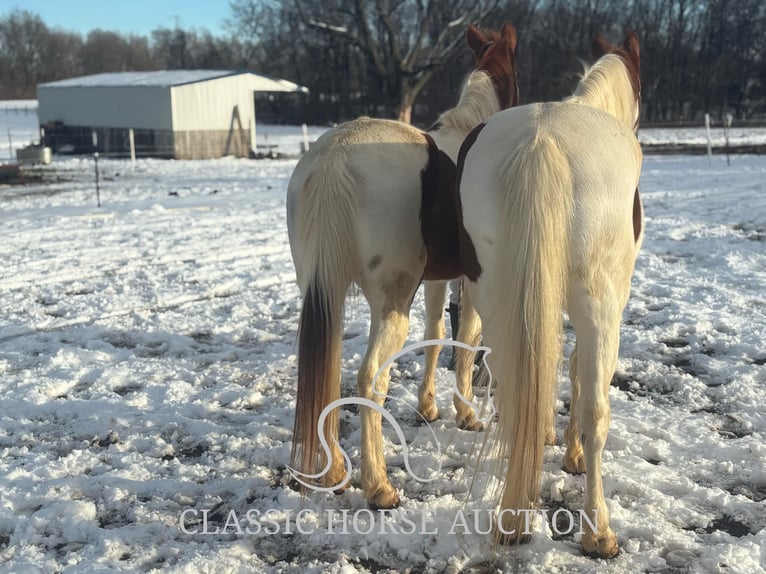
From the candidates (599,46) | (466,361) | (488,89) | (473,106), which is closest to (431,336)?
(466,361)

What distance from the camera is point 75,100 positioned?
2498cm

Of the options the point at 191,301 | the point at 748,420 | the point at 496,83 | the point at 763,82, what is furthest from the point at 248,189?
the point at 763,82

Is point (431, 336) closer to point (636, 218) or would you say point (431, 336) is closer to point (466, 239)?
point (466, 239)

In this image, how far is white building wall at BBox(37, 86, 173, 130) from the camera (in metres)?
22.0

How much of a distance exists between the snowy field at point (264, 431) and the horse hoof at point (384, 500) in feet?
0.22

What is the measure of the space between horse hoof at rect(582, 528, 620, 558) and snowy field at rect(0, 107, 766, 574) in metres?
0.04

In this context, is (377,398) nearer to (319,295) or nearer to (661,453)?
(319,295)

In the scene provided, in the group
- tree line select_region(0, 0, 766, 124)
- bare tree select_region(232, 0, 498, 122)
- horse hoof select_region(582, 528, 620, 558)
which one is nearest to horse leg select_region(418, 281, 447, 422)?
horse hoof select_region(582, 528, 620, 558)

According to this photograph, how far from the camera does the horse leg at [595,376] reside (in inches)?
86.7

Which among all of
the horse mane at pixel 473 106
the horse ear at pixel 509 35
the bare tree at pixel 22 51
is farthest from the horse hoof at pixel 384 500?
the bare tree at pixel 22 51

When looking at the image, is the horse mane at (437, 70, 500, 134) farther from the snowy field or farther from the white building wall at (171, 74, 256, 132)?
the white building wall at (171, 74, 256, 132)

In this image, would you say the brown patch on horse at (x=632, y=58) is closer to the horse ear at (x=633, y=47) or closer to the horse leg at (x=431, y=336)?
the horse ear at (x=633, y=47)

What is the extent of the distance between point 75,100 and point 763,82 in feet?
126

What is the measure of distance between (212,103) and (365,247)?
21.8m
